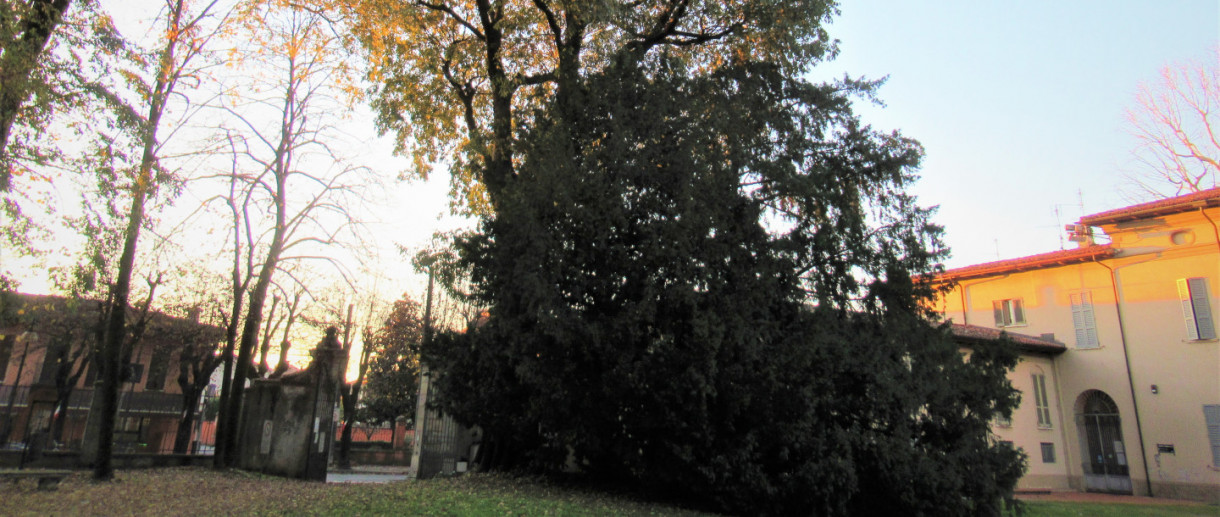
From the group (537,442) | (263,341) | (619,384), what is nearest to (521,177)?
(619,384)

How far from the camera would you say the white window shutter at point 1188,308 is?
24.2m

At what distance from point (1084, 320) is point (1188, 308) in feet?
11.0

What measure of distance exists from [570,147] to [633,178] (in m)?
1.34

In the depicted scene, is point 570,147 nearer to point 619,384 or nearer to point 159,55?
point 619,384

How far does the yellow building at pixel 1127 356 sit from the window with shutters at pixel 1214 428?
0.13ft

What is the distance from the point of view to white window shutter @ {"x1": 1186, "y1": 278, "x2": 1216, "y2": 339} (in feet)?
78.4

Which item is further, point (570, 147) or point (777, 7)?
point (777, 7)

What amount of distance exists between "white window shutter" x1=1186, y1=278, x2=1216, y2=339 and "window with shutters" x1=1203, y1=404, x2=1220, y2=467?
8.13 ft

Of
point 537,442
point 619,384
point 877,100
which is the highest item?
point 877,100

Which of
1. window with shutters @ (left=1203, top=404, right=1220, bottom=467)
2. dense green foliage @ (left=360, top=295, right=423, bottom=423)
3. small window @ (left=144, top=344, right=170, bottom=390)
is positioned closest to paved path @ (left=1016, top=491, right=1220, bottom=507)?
window with shutters @ (left=1203, top=404, right=1220, bottom=467)

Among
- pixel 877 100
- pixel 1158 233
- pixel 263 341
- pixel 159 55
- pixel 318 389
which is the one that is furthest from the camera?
pixel 263 341

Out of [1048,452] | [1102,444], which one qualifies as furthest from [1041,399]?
[1102,444]

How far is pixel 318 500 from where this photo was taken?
31.4 feet

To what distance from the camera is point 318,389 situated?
56.3 ft
